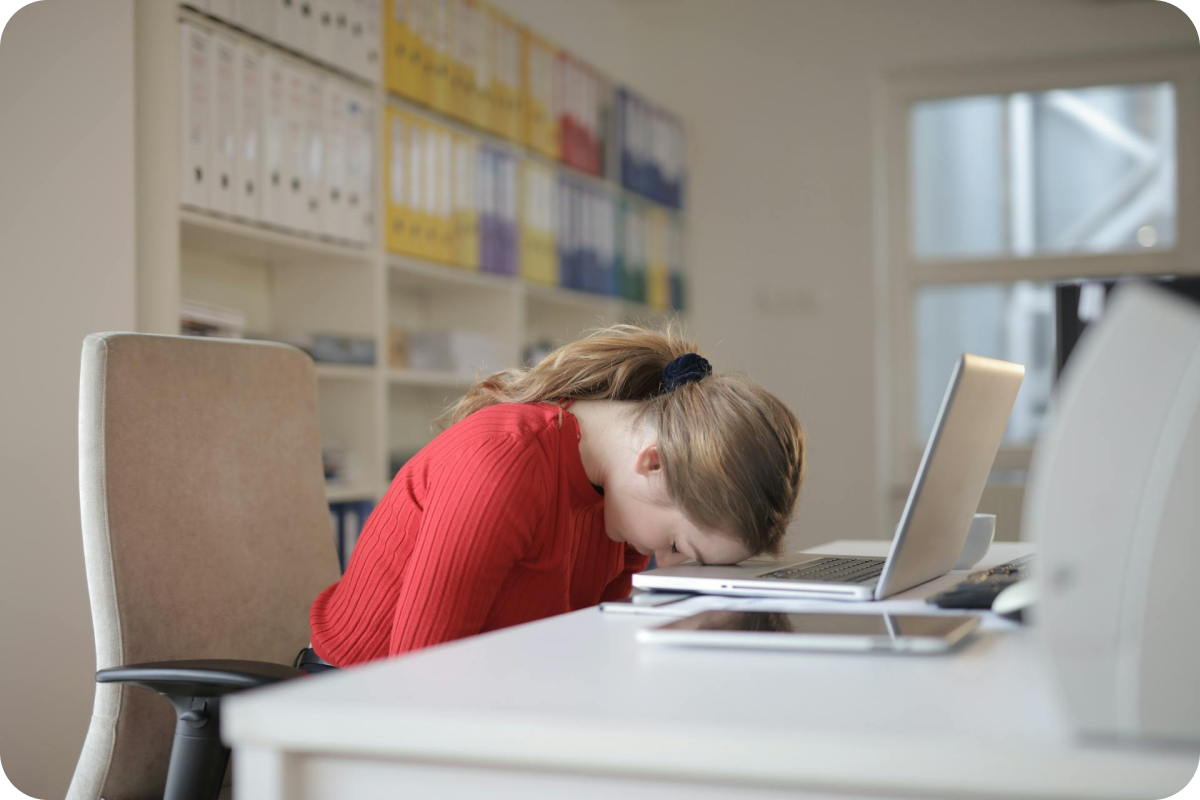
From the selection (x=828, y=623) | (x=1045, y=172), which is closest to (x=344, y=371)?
(x=828, y=623)

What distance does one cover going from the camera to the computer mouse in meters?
0.88

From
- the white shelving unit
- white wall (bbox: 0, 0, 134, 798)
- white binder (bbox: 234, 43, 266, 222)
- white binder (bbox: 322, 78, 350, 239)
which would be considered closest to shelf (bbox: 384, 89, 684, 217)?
the white shelving unit

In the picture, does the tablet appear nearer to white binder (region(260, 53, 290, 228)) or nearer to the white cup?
the white cup

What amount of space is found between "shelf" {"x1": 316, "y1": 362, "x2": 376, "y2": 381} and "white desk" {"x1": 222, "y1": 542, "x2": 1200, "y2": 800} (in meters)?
2.05

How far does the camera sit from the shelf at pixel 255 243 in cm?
232

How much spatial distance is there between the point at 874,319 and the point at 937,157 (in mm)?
741

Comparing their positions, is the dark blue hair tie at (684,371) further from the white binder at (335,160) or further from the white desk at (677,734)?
the white binder at (335,160)

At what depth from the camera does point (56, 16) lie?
6.90 ft

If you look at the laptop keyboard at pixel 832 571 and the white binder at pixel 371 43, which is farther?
the white binder at pixel 371 43

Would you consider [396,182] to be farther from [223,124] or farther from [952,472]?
[952,472]

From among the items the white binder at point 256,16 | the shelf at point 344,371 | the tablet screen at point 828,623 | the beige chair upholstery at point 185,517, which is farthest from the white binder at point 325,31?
the tablet screen at point 828,623

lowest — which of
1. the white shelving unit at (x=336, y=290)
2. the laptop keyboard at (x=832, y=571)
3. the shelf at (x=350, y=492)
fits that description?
the shelf at (x=350, y=492)

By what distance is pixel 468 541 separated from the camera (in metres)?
1.05

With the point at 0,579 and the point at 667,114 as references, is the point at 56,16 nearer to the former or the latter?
the point at 0,579
